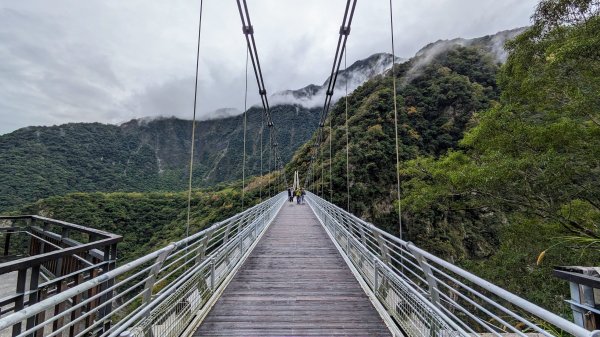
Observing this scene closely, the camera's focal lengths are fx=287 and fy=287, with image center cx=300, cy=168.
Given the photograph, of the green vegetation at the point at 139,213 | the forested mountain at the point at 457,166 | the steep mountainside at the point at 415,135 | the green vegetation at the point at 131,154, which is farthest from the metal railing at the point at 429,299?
the green vegetation at the point at 131,154

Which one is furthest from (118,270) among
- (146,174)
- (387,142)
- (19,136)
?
(146,174)

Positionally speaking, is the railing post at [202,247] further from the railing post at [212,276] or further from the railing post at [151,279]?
the railing post at [151,279]

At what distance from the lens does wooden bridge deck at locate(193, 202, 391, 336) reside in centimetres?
301

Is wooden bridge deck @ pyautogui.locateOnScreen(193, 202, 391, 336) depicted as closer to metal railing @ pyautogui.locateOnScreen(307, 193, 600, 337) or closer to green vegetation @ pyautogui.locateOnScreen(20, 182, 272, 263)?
metal railing @ pyautogui.locateOnScreen(307, 193, 600, 337)

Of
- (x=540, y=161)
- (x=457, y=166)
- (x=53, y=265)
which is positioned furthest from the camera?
(x=457, y=166)

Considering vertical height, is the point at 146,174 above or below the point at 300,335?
above

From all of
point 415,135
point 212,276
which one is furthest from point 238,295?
point 415,135

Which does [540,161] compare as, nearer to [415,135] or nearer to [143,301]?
[143,301]

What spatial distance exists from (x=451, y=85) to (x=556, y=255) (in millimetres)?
32113

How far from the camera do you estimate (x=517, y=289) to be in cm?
941

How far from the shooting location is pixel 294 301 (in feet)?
12.1

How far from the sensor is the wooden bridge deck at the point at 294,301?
3014mm

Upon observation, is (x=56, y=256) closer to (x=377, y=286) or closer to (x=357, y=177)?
(x=377, y=286)

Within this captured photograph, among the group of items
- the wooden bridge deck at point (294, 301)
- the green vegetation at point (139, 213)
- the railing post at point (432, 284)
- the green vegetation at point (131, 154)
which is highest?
the green vegetation at point (131, 154)
